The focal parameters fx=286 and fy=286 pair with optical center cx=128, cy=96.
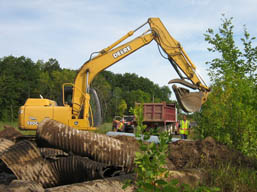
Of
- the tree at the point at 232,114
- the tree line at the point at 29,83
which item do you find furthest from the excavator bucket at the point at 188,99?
the tree line at the point at 29,83

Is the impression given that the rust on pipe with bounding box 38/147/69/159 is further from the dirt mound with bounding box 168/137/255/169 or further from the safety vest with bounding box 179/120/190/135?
the safety vest with bounding box 179/120/190/135

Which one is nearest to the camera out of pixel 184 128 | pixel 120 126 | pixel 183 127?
pixel 184 128

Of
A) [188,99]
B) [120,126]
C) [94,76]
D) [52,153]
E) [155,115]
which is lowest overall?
[120,126]

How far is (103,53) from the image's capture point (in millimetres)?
10234

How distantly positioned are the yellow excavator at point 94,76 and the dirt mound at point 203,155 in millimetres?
3722

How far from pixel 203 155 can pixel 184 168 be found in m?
0.56

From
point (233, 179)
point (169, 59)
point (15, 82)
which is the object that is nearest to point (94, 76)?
point (169, 59)

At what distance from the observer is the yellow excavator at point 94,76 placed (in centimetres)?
831

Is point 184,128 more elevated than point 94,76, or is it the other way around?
point 94,76

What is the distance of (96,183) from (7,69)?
59814mm

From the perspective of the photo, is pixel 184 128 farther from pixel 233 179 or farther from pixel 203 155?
pixel 233 179

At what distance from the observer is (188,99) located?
9.46 meters

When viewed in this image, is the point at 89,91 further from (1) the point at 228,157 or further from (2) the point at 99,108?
(1) the point at 228,157

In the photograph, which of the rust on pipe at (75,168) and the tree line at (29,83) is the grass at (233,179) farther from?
the tree line at (29,83)
